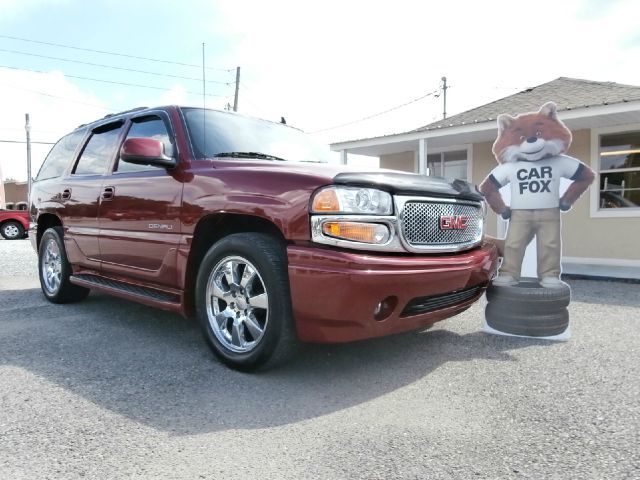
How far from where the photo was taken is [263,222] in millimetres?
3039

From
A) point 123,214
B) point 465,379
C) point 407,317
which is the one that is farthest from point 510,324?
point 123,214

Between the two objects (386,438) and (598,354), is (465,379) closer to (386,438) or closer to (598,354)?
(386,438)

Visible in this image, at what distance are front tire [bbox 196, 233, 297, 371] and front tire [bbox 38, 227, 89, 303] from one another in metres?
2.56

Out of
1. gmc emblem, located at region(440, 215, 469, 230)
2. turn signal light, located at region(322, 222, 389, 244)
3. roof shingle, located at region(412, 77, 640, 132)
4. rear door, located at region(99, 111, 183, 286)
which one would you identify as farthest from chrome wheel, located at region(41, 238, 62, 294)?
roof shingle, located at region(412, 77, 640, 132)

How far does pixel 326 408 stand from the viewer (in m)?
2.58

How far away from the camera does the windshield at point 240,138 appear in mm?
3545

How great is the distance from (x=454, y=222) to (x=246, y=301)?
1.47 m

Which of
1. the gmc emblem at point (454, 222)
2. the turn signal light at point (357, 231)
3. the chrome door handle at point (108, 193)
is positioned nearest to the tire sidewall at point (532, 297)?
the gmc emblem at point (454, 222)

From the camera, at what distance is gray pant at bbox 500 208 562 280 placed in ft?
13.4

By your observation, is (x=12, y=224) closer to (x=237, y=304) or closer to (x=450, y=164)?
(x=450, y=164)

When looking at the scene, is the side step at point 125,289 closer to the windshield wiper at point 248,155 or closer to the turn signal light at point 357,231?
the windshield wiper at point 248,155

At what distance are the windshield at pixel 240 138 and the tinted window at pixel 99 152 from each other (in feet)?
3.51

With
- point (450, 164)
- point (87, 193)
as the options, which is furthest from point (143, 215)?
point (450, 164)

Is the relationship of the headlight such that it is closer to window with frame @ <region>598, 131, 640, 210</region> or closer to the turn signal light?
the turn signal light
